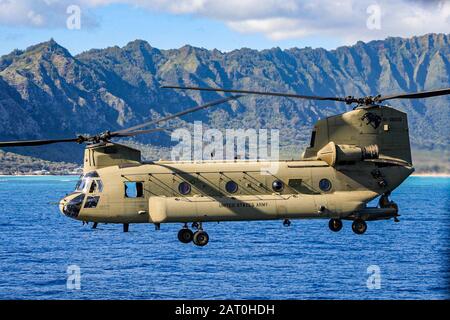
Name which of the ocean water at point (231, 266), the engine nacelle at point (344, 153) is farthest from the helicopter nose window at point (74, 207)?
the ocean water at point (231, 266)

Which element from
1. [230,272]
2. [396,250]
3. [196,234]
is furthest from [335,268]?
[196,234]

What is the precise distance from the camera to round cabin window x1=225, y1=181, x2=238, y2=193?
42781mm

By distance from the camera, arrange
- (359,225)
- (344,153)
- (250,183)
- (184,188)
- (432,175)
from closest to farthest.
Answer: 1. (184,188)
2. (250,183)
3. (344,153)
4. (359,225)
5. (432,175)

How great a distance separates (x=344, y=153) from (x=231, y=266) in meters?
79.9

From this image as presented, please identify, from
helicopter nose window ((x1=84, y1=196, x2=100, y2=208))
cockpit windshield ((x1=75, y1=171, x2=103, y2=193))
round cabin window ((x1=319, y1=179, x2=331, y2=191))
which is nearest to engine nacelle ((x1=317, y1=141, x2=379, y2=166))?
round cabin window ((x1=319, y1=179, x2=331, y2=191))

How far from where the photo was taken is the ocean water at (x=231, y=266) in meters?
103

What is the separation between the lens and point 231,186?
140ft

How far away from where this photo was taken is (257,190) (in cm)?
4300

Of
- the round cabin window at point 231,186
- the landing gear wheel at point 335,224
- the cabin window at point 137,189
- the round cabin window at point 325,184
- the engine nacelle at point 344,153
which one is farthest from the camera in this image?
the landing gear wheel at point 335,224

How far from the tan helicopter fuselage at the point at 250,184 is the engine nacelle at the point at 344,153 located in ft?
0.18

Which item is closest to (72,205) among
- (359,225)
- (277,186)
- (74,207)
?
(74,207)

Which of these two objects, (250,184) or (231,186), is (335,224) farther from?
(231,186)

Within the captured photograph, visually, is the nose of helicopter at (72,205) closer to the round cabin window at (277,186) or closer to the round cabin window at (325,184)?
the round cabin window at (277,186)
